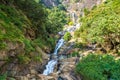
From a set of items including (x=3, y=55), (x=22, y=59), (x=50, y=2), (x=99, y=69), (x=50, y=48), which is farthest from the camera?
(x=50, y=2)

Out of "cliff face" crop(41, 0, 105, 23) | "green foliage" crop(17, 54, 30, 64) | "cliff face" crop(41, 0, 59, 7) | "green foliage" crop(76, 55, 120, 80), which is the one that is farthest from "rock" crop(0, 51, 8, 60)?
"cliff face" crop(41, 0, 59, 7)

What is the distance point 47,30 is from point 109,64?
2324cm

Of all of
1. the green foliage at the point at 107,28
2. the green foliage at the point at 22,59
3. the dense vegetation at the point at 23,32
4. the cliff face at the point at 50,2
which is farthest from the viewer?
the cliff face at the point at 50,2

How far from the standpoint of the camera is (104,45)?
3350 centimetres

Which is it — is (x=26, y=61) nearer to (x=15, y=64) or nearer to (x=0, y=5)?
(x=15, y=64)

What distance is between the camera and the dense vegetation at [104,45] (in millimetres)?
20625

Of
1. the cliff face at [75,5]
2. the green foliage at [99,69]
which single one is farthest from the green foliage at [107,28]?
the cliff face at [75,5]

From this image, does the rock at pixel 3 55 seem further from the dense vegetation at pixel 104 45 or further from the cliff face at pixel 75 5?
the cliff face at pixel 75 5

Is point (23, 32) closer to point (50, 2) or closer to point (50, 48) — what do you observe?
point (50, 48)

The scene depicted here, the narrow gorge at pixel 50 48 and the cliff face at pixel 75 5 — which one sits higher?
the cliff face at pixel 75 5

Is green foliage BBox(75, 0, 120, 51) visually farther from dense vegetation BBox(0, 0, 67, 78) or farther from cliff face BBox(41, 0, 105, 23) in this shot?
cliff face BBox(41, 0, 105, 23)

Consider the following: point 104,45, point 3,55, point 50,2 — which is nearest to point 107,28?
point 104,45

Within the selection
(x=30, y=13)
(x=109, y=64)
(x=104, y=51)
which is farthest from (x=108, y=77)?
(x=30, y=13)

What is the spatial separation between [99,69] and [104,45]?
1300 centimetres
